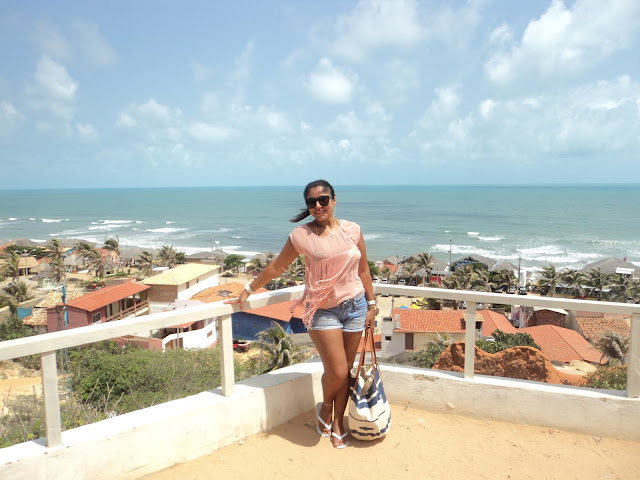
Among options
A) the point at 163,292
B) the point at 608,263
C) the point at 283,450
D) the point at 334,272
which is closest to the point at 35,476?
the point at 283,450

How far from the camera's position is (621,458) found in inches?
114

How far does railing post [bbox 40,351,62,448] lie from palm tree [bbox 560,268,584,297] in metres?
40.0

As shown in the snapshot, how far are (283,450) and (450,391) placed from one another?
1.23 meters

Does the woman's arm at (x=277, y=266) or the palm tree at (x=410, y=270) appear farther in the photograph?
the palm tree at (x=410, y=270)

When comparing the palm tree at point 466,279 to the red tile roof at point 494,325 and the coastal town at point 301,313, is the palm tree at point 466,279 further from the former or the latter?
the red tile roof at point 494,325

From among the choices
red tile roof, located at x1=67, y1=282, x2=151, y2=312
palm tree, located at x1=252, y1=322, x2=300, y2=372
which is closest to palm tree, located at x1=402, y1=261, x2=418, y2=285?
red tile roof, located at x1=67, y1=282, x2=151, y2=312

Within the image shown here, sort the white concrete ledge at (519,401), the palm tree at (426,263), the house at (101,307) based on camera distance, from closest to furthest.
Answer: the white concrete ledge at (519,401), the house at (101,307), the palm tree at (426,263)

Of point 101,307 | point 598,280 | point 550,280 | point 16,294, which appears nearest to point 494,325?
point 101,307

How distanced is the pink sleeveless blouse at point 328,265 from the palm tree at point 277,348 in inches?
484

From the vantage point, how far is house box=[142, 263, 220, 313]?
26562mm

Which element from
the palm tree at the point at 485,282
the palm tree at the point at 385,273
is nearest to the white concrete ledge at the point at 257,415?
the palm tree at the point at 485,282

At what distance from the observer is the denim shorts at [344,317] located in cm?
284

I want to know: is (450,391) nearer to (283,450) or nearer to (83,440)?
(283,450)

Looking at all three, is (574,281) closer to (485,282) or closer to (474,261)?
(485,282)
